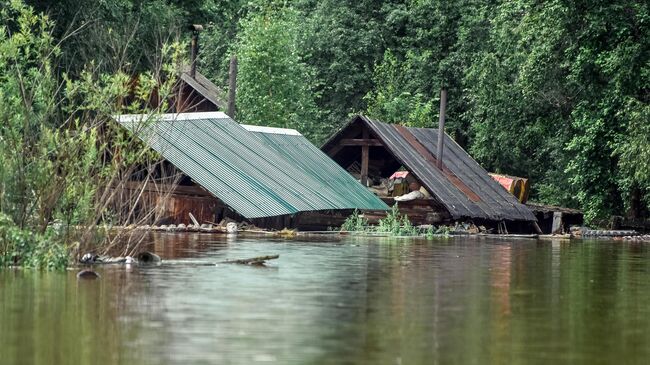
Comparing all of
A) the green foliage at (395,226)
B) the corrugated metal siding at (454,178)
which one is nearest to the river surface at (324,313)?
the green foliage at (395,226)

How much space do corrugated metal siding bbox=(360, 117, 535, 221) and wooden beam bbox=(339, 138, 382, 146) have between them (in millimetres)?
382

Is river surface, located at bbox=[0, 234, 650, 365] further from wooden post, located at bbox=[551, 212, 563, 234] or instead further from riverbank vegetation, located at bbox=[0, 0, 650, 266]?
wooden post, located at bbox=[551, 212, 563, 234]

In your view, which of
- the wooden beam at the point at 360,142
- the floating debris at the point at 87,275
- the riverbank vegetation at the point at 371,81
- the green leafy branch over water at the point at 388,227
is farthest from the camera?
the wooden beam at the point at 360,142

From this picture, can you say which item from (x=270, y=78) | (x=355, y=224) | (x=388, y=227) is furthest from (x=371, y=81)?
(x=388, y=227)

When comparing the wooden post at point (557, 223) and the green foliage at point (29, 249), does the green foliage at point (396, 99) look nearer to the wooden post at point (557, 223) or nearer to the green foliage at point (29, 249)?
the wooden post at point (557, 223)

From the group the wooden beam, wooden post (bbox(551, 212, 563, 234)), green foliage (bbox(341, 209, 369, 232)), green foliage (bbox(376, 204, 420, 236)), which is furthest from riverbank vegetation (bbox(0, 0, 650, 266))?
green foliage (bbox(376, 204, 420, 236))

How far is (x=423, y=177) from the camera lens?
40.4 meters

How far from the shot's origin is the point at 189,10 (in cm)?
4441

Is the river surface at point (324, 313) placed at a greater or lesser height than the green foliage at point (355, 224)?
lesser

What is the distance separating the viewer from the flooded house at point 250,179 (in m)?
32.5

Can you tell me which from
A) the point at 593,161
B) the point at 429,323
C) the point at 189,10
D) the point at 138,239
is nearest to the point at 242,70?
the point at 189,10

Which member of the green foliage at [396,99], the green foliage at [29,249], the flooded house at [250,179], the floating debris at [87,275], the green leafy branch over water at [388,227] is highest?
the green foliage at [396,99]

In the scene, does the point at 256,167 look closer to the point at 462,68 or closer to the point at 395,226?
the point at 395,226

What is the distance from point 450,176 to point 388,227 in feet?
20.5
